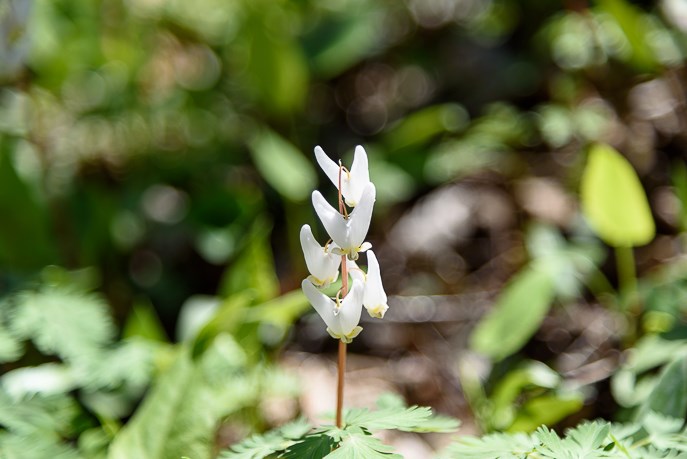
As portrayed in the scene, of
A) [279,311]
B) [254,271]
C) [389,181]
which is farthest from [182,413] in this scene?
[389,181]

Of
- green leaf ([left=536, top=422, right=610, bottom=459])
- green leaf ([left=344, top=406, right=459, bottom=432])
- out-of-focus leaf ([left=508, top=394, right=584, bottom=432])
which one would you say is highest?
green leaf ([left=344, top=406, right=459, bottom=432])

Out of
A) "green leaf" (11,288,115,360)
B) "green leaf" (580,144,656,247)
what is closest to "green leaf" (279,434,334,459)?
"green leaf" (11,288,115,360)

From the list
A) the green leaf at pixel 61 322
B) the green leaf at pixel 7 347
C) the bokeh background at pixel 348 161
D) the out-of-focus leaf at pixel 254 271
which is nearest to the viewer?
the green leaf at pixel 7 347

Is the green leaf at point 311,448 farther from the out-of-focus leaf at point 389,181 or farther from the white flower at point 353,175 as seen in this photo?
the out-of-focus leaf at point 389,181

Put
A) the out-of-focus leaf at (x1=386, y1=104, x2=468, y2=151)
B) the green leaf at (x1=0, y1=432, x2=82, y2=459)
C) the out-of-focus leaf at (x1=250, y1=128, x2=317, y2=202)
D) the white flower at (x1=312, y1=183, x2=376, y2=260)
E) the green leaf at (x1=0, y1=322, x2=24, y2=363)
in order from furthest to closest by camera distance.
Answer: the out-of-focus leaf at (x1=386, y1=104, x2=468, y2=151) → the out-of-focus leaf at (x1=250, y1=128, x2=317, y2=202) → the green leaf at (x1=0, y1=322, x2=24, y2=363) → the green leaf at (x1=0, y1=432, x2=82, y2=459) → the white flower at (x1=312, y1=183, x2=376, y2=260)

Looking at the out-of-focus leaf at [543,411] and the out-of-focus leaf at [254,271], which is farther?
the out-of-focus leaf at [254,271]

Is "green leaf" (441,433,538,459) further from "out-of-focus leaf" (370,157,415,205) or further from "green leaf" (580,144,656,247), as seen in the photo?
"out-of-focus leaf" (370,157,415,205)

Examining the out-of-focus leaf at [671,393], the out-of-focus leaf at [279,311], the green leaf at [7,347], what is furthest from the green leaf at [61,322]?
the out-of-focus leaf at [671,393]
